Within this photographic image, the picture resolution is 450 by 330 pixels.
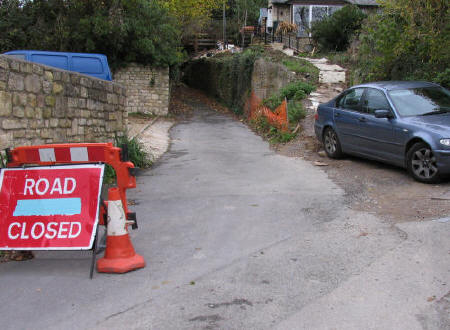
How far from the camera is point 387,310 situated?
12.1ft

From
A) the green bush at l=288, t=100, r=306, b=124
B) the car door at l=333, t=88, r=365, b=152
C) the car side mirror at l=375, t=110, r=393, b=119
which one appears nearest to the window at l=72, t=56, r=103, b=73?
the green bush at l=288, t=100, r=306, b=124

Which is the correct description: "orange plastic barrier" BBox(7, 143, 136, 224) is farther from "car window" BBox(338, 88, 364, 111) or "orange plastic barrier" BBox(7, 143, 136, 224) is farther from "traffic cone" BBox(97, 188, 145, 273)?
"car window" BBox(338, 88, 364, 111)

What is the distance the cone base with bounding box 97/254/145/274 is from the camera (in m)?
4.52

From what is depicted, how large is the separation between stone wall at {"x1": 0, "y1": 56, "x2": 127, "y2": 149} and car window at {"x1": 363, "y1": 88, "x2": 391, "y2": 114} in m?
5.27

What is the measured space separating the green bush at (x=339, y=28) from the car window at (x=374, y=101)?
54.8 ft

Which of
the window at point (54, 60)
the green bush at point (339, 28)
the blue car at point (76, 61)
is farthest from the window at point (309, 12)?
the window at point (54, 60)

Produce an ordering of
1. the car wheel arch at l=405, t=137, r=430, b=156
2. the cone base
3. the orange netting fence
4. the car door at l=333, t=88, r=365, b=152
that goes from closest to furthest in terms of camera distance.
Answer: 1. the cone base
2. the car wheel arch at l=405, t=137, r=430, b=156
3. the car door at l=333, t=88, r=365, b=152
4. the orange netting fence

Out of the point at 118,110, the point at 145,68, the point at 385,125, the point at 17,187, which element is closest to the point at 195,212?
the point at 17,187

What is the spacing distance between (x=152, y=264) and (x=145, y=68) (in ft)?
69.7

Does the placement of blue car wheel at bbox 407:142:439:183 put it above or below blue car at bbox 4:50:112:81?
below

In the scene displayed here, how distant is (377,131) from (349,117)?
1.03 m

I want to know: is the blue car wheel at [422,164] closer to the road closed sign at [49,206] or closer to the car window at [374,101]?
the car window at [374,101]

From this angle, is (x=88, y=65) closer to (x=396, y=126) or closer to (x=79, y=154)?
(x=396, y=126)

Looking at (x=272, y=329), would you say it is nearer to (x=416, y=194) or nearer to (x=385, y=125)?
(x=416, y=194)
